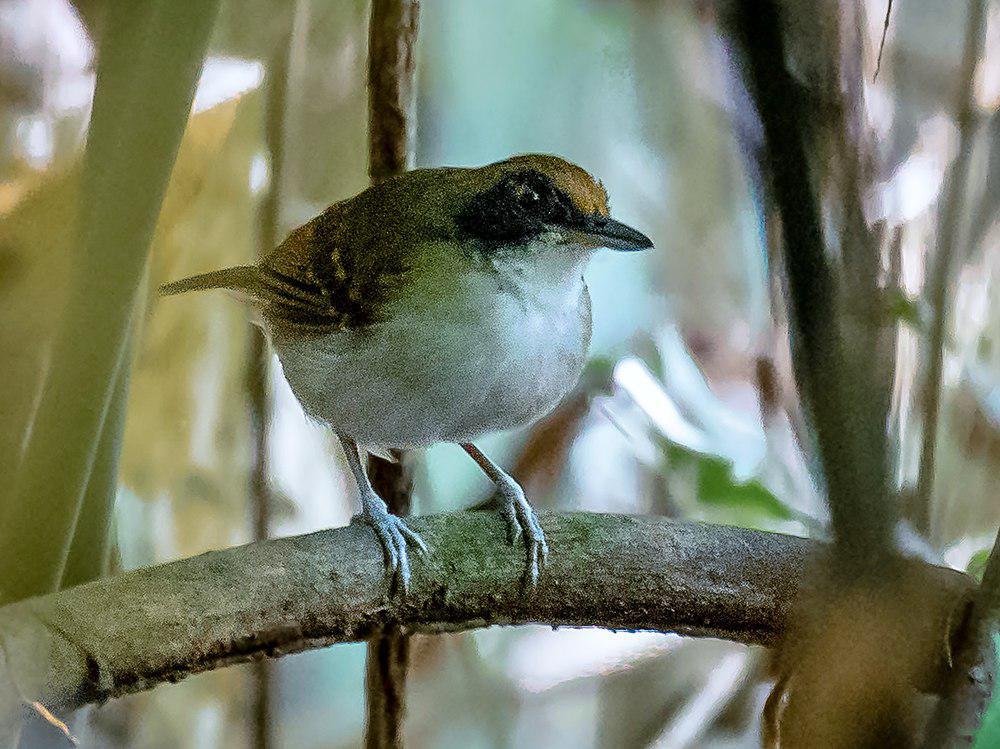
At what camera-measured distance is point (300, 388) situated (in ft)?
3.61

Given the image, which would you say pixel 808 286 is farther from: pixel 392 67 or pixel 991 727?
pixel 392 67

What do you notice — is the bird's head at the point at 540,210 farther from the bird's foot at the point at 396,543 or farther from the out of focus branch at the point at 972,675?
the out of focus branch at the point at 972,675

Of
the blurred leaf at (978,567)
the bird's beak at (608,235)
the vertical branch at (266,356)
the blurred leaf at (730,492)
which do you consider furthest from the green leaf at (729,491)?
the vertical branch at (266,356)

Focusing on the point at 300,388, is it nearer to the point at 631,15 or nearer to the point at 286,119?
the point at 286,119

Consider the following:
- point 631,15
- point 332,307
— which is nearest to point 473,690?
point 332,307

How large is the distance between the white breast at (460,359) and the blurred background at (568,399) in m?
0.22

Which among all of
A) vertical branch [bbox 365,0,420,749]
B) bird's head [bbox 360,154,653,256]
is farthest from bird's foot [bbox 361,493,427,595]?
bird's head [bbox 360,154,653,256]

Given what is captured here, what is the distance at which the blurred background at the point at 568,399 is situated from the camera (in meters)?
1.06

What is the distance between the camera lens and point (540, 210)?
3.28 feet

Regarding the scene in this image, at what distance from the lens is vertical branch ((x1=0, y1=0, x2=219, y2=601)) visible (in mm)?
755

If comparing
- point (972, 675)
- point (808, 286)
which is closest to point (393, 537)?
point (972, 675)

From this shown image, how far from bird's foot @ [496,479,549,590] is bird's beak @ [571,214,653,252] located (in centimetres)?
27

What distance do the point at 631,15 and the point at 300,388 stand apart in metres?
0.71

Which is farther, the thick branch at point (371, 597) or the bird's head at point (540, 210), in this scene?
the bird's head at point (540, 210)
